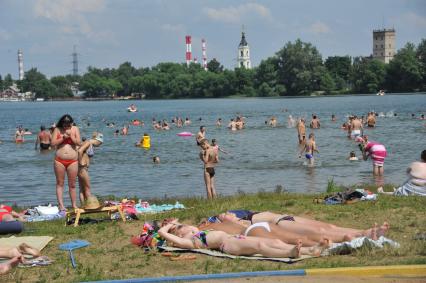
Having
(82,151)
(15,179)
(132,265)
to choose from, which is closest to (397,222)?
(132,265)

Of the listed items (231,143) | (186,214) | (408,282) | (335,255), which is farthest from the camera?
(231,143)

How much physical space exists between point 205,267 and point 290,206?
3.46 m

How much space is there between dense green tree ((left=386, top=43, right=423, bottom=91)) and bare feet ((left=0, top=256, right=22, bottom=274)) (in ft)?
383

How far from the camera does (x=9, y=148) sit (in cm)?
3656

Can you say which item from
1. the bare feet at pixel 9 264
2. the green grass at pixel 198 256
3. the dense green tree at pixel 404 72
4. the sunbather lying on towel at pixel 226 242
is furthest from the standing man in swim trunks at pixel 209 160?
the dense green tree at pixel 404 72

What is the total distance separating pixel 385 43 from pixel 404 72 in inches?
2801

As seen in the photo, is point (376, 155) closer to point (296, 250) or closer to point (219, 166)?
point (219, 166)

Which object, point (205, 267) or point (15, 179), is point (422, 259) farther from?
point (15, 179)

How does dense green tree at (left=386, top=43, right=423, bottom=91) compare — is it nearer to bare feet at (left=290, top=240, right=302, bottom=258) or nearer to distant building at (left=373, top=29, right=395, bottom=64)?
distant building at (left=373, top=29, right=395, bottom=64)

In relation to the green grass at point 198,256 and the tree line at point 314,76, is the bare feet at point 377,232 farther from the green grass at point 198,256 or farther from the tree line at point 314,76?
the tree line at point 314,76

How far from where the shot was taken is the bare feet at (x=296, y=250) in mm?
7316

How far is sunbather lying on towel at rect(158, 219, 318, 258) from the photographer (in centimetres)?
751

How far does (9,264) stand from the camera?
7266 mm

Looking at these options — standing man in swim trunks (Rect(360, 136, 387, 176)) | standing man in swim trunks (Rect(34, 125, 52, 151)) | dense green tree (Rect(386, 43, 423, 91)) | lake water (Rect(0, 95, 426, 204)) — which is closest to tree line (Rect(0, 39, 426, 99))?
dense green tree (Rect(386, 43, 423, 91))
